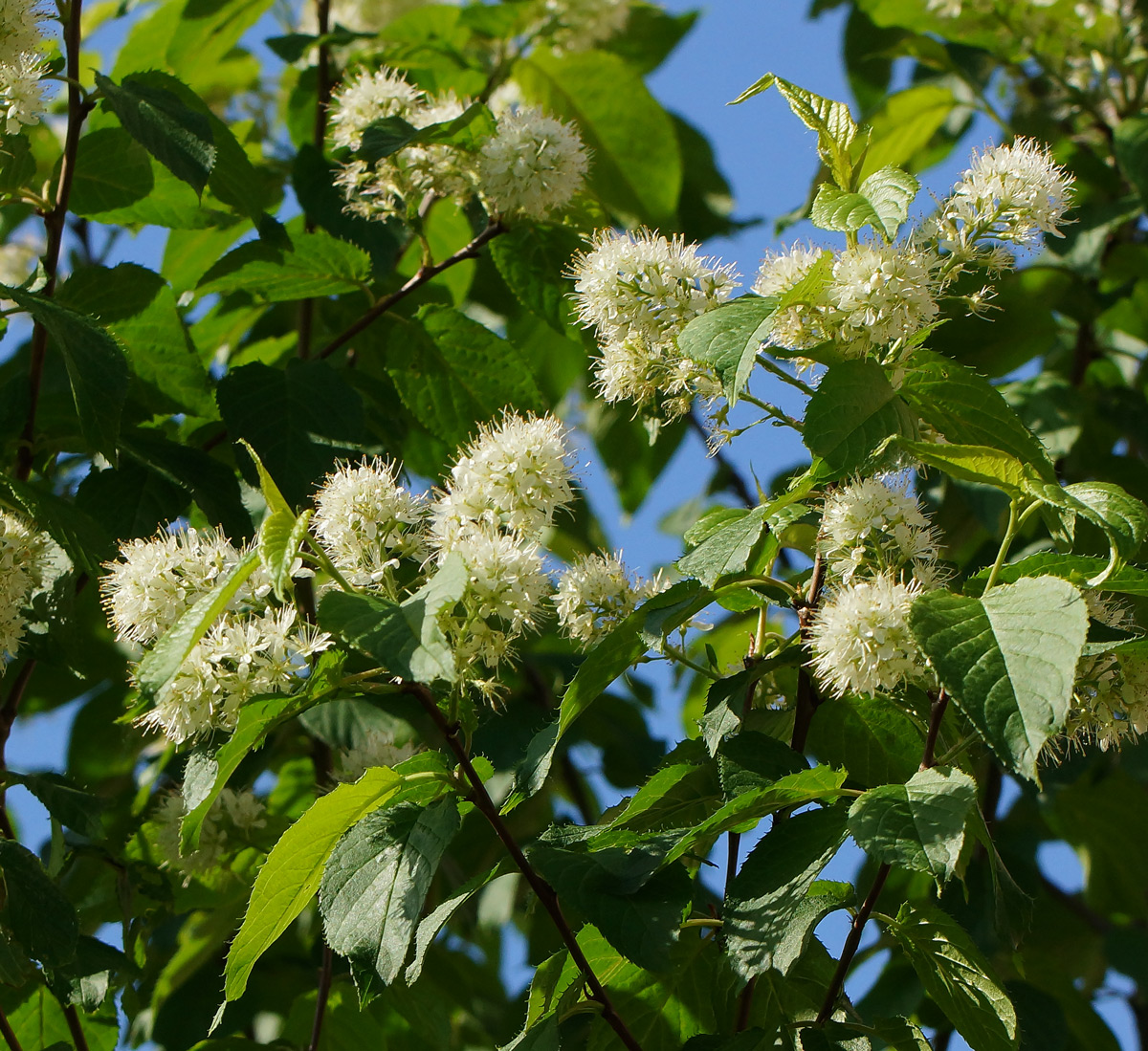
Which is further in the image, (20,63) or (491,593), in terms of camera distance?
(20,63)

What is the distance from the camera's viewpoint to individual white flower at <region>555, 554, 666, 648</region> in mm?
1711

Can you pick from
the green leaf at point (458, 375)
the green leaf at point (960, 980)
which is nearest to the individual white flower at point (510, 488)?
the green leaf at point (960, 980)

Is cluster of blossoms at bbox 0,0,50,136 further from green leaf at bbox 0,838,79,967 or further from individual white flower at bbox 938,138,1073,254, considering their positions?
individual white flower at bbox 938,138,1073,254

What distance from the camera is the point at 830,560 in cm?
159

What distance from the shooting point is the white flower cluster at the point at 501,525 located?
1.44 m

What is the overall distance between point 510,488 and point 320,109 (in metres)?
1.77

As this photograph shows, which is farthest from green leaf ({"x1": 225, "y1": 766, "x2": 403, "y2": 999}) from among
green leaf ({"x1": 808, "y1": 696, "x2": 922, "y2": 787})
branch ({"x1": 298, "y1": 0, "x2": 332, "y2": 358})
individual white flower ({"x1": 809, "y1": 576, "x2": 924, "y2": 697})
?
branch ({"x1": 298, "y1": 0, "x2": 332, "y2": 358})

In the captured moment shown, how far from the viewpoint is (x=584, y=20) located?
351 cm

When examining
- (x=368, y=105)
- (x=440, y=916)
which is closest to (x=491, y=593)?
(x=440, y=916)

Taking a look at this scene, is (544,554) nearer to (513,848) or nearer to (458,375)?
(513,848)

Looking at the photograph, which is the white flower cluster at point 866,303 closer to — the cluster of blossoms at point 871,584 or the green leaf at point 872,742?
the cluster of blossoms at point 871,584

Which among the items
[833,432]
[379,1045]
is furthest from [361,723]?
[833,432]

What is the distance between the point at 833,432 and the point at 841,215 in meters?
0.26

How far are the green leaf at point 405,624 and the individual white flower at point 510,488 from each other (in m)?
0.21
